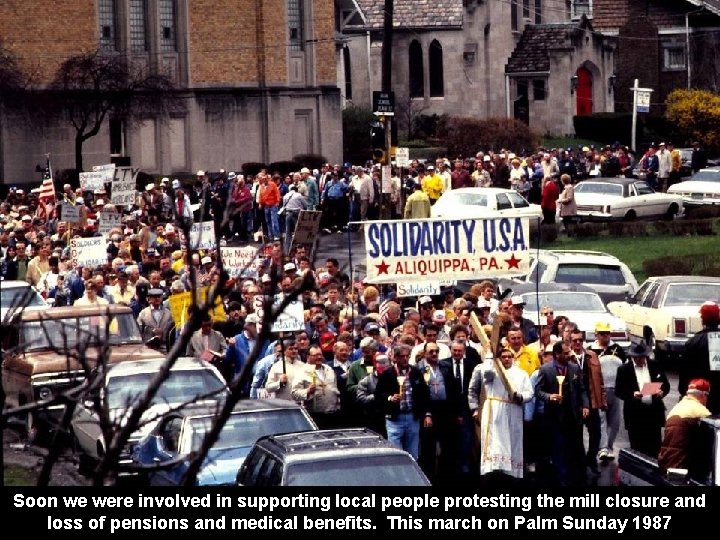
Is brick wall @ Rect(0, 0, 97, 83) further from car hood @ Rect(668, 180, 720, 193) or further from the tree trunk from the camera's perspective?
car hood @ Rect(668, 180, 720, 193)

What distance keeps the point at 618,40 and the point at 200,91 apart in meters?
28.8

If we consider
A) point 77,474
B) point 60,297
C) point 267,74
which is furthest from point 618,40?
point 77,474

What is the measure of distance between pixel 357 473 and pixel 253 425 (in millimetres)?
3287

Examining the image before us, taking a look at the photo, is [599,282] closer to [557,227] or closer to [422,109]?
[557,227]

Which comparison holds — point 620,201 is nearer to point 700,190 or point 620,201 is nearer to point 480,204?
point 700,190

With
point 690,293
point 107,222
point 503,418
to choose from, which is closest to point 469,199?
point 107,222

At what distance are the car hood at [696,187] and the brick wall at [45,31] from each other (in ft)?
61.6

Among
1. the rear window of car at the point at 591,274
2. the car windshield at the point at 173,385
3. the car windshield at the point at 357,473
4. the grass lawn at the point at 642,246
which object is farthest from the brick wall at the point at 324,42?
the car windshield at the point at 357,473

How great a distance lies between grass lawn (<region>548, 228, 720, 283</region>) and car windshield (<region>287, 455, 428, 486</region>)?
75.0 feet

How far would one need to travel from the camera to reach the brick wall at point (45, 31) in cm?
5381

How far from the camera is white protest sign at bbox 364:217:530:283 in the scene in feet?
68.1

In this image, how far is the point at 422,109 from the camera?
76250mm

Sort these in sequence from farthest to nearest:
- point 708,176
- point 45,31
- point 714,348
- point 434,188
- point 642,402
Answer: point 45,31 → point 708,176 → point 434,188 → point 714,348 → point 642,402

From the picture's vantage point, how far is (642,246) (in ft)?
130
